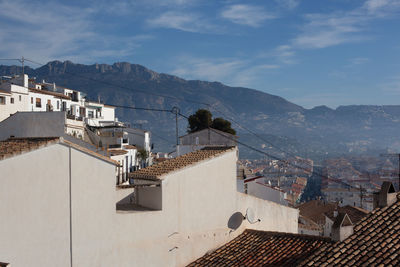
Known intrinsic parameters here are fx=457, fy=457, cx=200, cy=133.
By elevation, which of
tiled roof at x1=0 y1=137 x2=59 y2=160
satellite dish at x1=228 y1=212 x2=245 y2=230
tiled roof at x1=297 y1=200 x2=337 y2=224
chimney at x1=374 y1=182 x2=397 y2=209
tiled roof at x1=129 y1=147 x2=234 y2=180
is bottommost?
tiled roof at x1=297 y1=200 x2=337 y2=224

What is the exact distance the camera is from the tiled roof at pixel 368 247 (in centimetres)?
1204

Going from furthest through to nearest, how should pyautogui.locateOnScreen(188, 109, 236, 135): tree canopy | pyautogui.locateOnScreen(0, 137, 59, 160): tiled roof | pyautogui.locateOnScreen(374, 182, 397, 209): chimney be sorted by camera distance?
1. pyautogui.locateOnScreen(188, 109, 236, 135): tree canopy
2. pyautogui.locateOnScreen(374, 182, 397, 209): chimney
3. pyautogui.locateOnScreen(0, 137, 59, 160): tiled roof

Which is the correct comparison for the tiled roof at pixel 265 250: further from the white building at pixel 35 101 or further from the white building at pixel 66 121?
the white building at pixel 35 101

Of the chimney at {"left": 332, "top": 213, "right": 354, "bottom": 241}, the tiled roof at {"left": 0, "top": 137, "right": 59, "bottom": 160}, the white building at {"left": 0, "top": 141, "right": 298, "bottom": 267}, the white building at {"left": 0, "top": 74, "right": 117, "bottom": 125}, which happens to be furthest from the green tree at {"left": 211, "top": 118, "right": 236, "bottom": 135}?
the tiled roof at {"left": 0, "top": 137, "right": 59, "bottom": 160}

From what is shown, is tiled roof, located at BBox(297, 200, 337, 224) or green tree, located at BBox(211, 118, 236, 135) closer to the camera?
tiled roof, located at BBox(297, 200, 337, 224)

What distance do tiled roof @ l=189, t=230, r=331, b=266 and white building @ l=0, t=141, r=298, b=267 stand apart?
0.44 m

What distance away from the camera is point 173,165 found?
1570 cm

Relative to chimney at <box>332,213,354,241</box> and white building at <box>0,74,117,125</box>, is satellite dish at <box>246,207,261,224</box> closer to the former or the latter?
chimney at <box>332,213,354,241</box>

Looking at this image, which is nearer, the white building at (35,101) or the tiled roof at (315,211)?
the white building at (35,101)

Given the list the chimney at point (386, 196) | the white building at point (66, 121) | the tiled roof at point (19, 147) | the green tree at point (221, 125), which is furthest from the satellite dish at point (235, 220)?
the green tree at point (221, 125)

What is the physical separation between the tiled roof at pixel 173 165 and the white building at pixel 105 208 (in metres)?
0.05

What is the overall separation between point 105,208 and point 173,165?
134 inches

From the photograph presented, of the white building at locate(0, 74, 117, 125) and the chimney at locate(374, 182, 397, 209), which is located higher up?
the white building at locate(0, 74, 117, 125)

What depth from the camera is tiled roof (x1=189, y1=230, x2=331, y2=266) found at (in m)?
14.4
